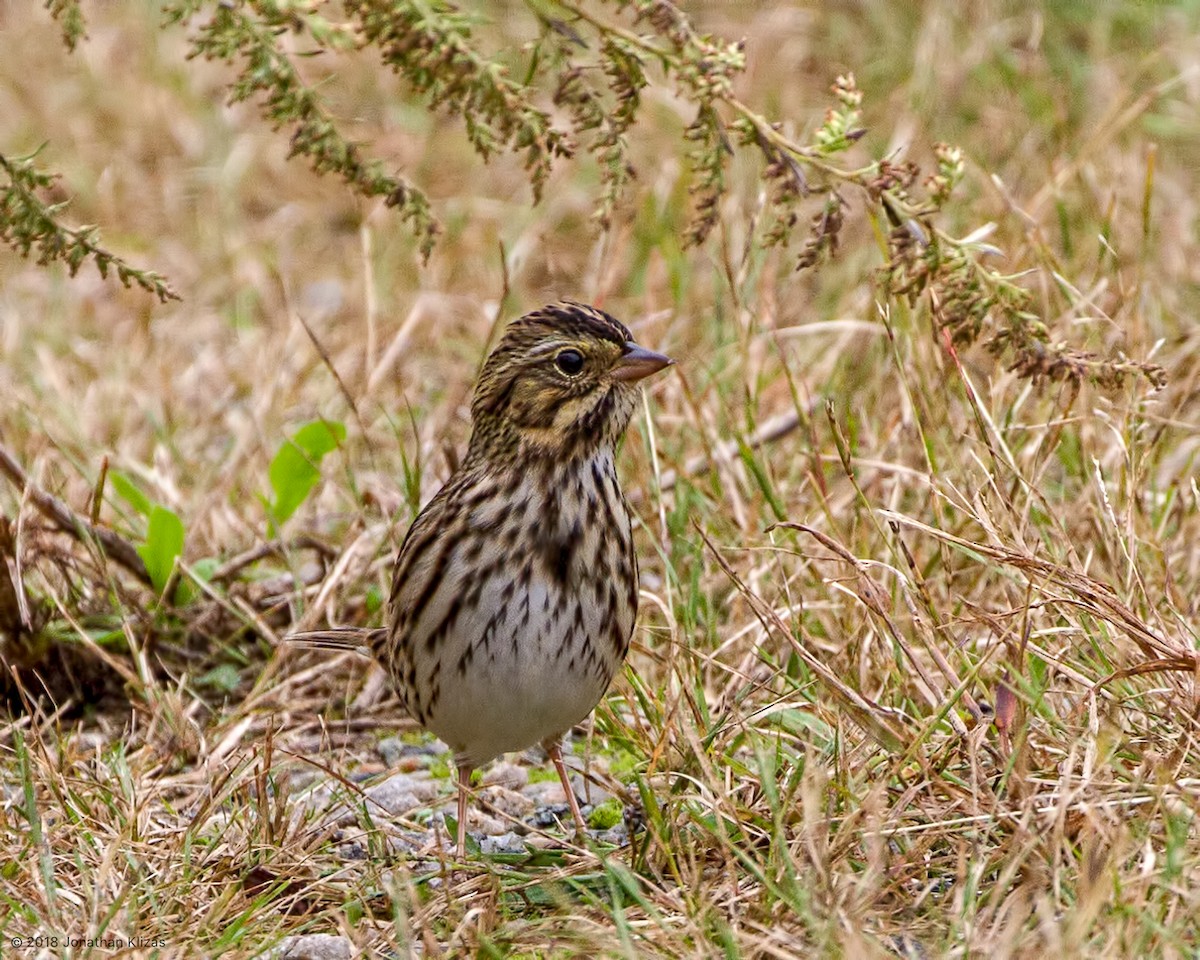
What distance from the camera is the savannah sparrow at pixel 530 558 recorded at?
3539 mm

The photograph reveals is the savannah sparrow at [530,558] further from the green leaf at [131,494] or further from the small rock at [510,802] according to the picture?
the green leaf at [131,494]

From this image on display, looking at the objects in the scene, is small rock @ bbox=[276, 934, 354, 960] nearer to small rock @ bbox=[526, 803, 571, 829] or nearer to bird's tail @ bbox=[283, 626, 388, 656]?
small rock @ bbox=[526, 803, 571, 829]

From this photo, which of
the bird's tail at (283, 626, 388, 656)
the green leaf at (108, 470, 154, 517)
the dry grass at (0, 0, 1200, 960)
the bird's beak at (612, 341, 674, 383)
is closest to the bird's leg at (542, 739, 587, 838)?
the dry grass at (0, 0, 1200, 960)

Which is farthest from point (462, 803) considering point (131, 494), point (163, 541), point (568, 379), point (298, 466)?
point (131, 494)

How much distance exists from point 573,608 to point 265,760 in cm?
65

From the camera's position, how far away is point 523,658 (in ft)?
11.6

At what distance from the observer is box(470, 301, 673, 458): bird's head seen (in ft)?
12.0

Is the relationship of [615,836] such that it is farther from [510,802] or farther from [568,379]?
[568,379]

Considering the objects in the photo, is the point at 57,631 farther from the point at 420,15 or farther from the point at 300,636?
the point at 420,15

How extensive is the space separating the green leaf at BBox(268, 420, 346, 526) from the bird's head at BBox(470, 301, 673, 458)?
3.83 feet

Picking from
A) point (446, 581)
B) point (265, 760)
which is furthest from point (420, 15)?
point (265, 760)

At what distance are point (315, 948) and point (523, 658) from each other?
66cm

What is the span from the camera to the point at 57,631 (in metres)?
4.47

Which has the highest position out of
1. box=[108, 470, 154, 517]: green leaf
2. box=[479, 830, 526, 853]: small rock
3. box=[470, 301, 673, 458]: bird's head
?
box=[470, 301, 673, 458]: bird's head
